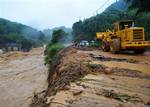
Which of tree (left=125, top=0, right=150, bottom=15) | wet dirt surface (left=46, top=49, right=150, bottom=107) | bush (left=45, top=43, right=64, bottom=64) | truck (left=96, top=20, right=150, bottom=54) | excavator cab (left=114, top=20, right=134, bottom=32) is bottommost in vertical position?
bush (left=45, top=43, right=64, bottom=64)

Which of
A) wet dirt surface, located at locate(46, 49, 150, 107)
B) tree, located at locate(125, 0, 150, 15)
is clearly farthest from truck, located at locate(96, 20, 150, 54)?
wet dirt surface, located at locate(46, 49, 150, 107)

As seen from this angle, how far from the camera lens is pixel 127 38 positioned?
2756 cm

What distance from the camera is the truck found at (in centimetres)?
2684

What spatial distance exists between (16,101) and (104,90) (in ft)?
31.2

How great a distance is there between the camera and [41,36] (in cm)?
19250

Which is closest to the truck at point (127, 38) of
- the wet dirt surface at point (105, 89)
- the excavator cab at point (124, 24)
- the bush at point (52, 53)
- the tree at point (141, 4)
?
the excavator cab at point (124, 24)

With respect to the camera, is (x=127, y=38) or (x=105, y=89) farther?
(x=127, y=38)

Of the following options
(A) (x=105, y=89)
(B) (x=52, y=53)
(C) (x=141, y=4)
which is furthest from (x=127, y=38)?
(B) (x=52, y=53)

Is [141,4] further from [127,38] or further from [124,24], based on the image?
[124,24]

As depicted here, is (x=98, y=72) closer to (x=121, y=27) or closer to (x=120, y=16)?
(x=121, y=27)

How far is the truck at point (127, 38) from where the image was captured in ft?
88.1

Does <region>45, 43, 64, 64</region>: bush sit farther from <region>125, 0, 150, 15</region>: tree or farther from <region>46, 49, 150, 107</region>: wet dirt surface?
<region>46, 49, 150, 107</region>: wet dirt surface

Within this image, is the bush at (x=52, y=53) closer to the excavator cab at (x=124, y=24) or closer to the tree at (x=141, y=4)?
the excavator cab at (x=124, y=24)

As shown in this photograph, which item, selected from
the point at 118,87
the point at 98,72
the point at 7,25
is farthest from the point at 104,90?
the point at 7,25
